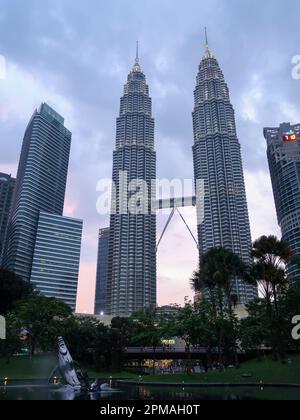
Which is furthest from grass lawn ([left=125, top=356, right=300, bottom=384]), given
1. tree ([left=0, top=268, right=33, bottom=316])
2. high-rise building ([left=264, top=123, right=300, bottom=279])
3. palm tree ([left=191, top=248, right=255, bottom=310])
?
high-rise building ([left=264, top=123, right=300, bottom=279])

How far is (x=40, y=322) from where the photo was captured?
239 feet

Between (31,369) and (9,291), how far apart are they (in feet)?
112

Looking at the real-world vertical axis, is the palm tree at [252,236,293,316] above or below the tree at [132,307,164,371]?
above

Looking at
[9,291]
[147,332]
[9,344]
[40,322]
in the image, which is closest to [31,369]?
[9,344]

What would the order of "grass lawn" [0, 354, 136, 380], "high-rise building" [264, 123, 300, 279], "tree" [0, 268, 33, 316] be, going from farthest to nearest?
"high-rise building" [264, 123, 300, 279]
"tree" [0, 268, 33, 316]
"grass lawn" [0, 354, 136, 380]

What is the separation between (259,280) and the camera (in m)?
55.1

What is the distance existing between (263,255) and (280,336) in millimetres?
14132

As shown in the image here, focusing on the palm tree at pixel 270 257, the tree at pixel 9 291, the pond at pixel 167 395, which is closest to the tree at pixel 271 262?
the palm tree at pixel 270 257

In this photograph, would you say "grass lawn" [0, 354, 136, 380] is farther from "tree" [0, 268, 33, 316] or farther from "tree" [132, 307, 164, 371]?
"tree" [0, 268, 33, 316]

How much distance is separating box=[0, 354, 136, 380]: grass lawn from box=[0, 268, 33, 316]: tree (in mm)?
24365

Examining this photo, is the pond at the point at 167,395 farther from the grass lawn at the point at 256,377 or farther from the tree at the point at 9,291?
the tree at the point at 9,291

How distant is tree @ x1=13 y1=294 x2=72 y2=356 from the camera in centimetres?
7288

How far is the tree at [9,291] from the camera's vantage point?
9425 centimetres
